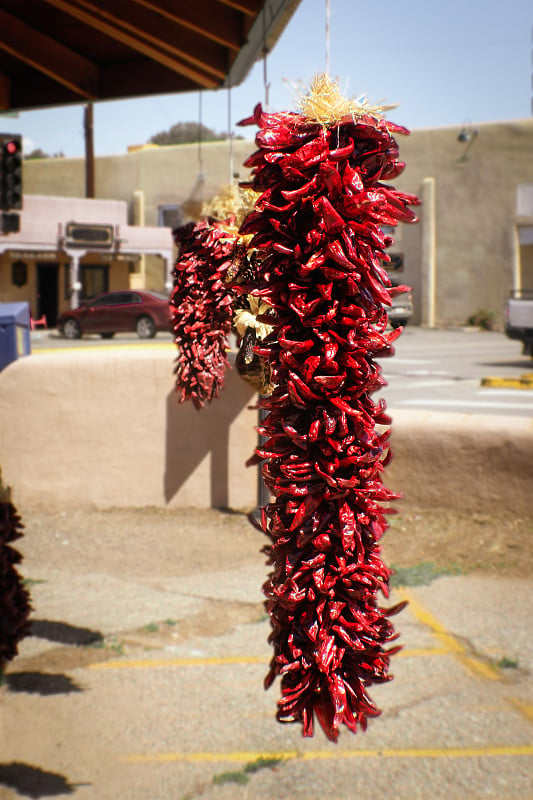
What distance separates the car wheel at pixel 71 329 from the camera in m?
27.5

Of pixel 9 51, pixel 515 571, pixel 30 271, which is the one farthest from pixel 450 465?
pixel 30 271

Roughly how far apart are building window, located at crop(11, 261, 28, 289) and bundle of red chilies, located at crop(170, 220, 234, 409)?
32.9m

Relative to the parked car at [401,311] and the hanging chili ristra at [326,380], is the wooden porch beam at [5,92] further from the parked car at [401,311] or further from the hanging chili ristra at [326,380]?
the hanging chili ristra at [326,380]

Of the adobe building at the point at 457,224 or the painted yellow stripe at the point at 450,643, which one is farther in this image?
the adobe building at the point at 457,224

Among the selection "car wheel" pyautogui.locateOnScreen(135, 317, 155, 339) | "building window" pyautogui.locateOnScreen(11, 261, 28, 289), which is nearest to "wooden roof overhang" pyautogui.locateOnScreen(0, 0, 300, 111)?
"car wheel" pyautogui.locateOnScreen(135, 317, 155, 339)

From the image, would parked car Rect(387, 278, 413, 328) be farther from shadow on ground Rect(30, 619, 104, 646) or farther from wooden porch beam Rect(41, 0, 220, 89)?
shadow on ground Rect(30, 619, 104, 646)

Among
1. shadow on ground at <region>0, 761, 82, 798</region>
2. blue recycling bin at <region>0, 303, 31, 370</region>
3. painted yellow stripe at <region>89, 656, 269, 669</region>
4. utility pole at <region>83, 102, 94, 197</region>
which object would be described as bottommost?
shadow on ground at <region>0, 761, 82, 798</region>

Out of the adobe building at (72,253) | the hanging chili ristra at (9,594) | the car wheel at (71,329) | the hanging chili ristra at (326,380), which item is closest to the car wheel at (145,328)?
the car wheel at (71,329)

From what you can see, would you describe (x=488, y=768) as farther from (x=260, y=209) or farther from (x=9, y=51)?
(x=9, y=51)

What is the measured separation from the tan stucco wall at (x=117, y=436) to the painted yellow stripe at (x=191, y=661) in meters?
3.50

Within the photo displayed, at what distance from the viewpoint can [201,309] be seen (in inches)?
102

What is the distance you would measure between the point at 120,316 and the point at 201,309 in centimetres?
2454

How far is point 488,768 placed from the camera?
13.8 feet

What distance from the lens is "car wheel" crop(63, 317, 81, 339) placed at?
90.1 ft
